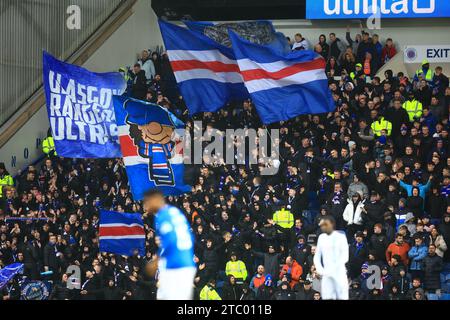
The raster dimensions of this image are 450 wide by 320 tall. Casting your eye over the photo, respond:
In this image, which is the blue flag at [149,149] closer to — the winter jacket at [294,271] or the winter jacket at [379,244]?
the winter jacket at [294,271]

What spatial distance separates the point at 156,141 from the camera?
22.8 metres

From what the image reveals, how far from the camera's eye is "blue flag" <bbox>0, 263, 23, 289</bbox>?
81.8 ft

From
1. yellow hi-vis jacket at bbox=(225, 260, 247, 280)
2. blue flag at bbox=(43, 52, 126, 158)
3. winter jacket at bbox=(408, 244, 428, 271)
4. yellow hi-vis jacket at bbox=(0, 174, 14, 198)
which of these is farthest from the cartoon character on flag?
yellow hi-vis jacket at bbox=(0, 174, 14, 198)

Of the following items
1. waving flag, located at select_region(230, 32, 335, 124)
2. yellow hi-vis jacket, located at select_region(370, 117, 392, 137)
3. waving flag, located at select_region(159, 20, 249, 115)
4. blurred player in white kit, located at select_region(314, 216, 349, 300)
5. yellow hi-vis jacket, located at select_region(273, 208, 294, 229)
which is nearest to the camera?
blurred player in white kit, located at select_region(314, 216, 349, 300)

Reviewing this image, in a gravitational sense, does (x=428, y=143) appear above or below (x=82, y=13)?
below

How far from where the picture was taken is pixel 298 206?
25.6m

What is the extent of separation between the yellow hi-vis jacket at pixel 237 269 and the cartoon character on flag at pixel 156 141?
2.96 metres

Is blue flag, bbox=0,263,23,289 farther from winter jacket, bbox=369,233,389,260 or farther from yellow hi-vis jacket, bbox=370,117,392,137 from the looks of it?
yellow hi-vis jacket, bbox=370,117,392,137

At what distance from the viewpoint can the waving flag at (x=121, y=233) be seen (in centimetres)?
2419
